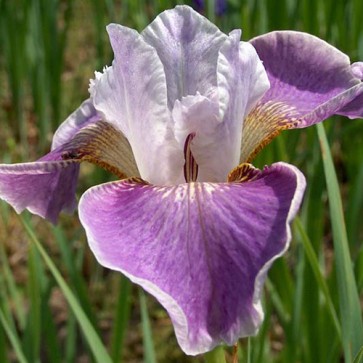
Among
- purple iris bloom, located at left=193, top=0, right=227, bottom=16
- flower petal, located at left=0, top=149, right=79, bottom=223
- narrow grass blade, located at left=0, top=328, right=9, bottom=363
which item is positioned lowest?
narrow grass blade, located at left=0, top=328, right=9, bottom=363

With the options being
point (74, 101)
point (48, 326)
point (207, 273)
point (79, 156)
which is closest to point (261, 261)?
point (207, 273)

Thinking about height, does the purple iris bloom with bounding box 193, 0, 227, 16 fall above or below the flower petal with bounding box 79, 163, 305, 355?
above

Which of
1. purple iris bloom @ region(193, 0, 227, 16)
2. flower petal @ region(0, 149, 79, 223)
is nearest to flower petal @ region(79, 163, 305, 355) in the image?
flower petal @ region(0, 149, 79, 223)

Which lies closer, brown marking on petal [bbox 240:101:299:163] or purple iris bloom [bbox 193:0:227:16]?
brown marking on petal [bbox 240:101:299:163]

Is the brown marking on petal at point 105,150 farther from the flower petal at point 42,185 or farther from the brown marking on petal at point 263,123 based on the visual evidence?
the brown marking on petal at point 263,123

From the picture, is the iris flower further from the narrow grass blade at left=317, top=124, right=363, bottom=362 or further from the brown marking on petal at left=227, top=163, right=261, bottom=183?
the narrow grass blade at left=317, top=124, right=363, bottom=362

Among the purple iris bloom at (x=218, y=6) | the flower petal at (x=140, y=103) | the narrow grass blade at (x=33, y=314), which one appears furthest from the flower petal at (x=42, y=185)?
the purple iris bloom at (x=218, y=6)
